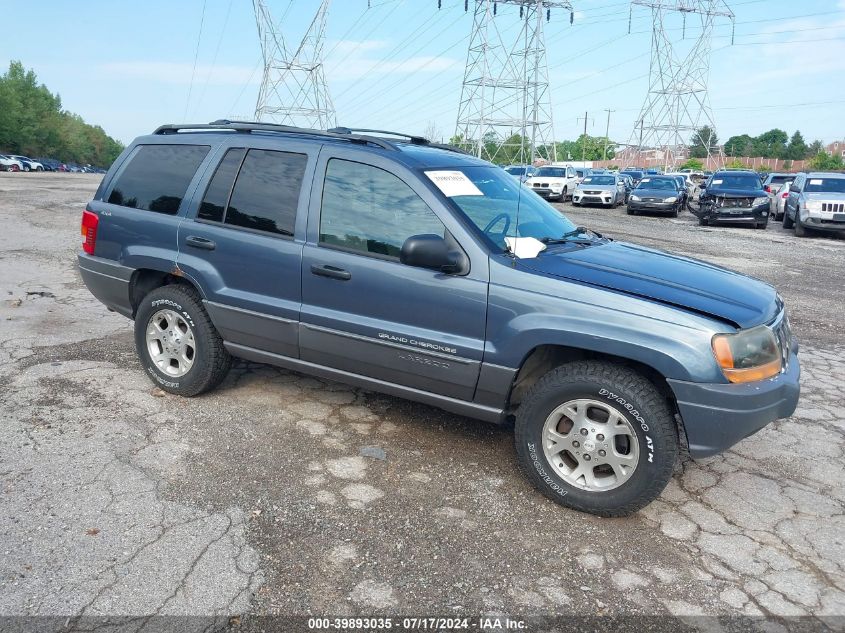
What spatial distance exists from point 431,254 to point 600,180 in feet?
79.1

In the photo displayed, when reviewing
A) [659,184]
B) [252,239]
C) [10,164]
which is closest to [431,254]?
[252,239]

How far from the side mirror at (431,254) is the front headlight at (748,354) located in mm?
1301

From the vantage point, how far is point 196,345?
4457mm

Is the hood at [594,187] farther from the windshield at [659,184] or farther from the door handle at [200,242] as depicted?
the door handle at [200,242]

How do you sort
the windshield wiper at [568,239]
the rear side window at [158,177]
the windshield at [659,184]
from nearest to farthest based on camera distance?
the windshield wiper at [568,239] < the rear side window at [158,177] < the windshield at [659,184]

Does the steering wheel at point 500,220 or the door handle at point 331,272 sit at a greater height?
the steering wheel at point 500,220

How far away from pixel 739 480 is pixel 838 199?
15189 millimetres

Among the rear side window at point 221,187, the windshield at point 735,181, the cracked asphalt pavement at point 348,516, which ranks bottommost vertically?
Answer: the cracked asphalt pavement at point 348,516

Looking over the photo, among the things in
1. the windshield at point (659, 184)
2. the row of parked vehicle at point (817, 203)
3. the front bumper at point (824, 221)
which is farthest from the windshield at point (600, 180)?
the front bumper at point (824, 221)

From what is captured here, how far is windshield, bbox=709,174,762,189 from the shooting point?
1905 centimetres

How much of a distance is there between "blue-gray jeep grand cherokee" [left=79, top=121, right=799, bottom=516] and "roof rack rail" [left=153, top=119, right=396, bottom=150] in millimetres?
21

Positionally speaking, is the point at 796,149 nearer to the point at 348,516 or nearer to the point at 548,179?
the point at 548,179

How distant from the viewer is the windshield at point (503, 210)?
12.2 feet

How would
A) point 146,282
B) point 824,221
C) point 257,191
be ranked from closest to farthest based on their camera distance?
point 257,191, point 146,282, point 824,221
